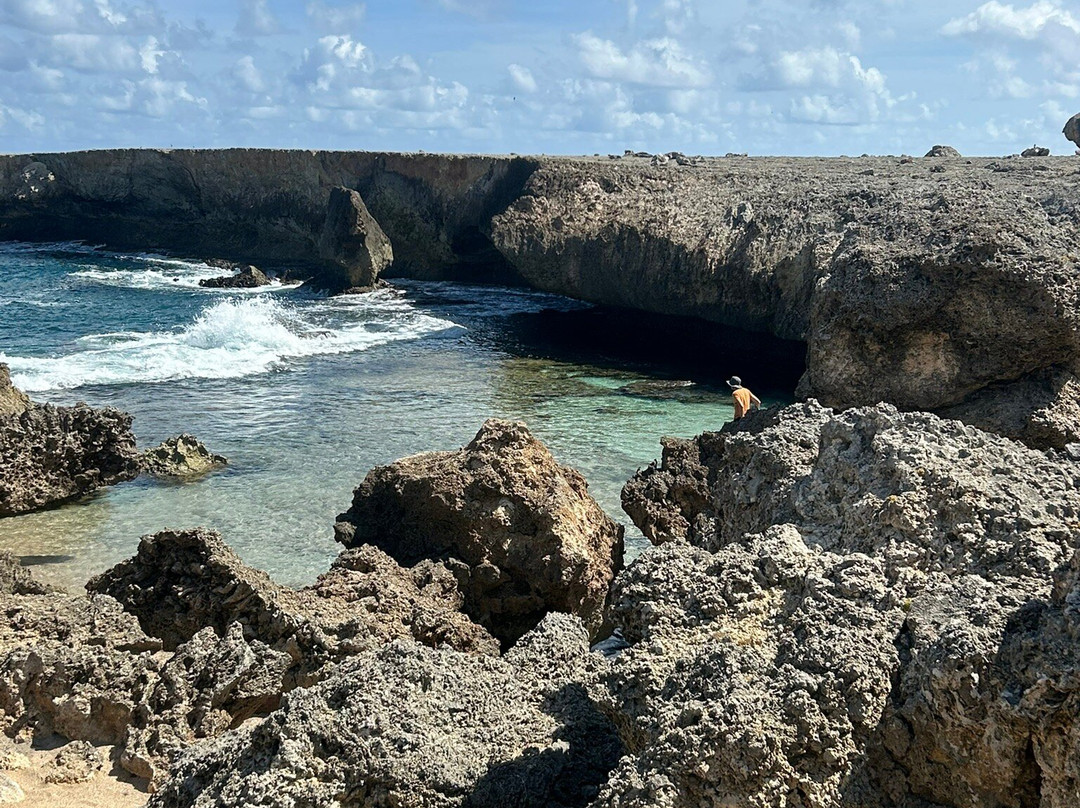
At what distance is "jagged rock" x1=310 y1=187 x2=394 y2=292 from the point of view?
3142cm

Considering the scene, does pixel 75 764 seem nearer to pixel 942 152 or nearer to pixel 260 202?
pixel 942 152

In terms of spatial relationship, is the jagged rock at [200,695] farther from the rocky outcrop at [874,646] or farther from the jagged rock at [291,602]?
the rocky outcrop at [874,646]

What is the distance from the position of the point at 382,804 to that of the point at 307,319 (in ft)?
80.1

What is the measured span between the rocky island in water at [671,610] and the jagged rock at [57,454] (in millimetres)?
33

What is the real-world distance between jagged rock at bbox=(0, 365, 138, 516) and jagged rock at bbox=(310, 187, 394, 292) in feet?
66.4

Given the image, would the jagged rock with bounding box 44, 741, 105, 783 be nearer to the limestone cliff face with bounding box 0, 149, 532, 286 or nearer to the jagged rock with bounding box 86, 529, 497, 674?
the jagged rock with bounding box 86, 529, 497, 674

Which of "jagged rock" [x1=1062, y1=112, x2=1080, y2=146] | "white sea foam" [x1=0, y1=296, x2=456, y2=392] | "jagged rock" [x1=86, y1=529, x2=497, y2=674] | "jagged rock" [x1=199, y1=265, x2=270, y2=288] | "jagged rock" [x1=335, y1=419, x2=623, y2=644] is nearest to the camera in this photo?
"jagged rock" [x1=86, y1=529, x2=497, y2=674]

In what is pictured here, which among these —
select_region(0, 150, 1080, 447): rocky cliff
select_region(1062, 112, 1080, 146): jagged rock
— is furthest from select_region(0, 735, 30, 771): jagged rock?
select_region(1062, 112, 1080, 146): jagged rock

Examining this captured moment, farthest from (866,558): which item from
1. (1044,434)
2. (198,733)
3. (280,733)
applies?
(1044,434)

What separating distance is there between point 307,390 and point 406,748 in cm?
1541

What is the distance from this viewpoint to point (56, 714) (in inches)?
210

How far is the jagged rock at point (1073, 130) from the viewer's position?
92.4 ft

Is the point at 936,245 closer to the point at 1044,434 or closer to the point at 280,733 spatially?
the point at 1044,434

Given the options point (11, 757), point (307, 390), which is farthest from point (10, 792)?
point (307, 390)
